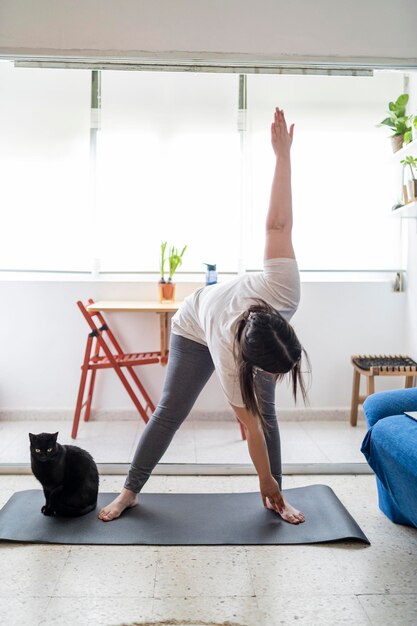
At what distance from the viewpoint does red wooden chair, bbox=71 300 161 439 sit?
362 centimetres

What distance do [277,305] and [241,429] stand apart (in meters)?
1.62

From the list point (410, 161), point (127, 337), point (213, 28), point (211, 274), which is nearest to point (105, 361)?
point (127, 337)

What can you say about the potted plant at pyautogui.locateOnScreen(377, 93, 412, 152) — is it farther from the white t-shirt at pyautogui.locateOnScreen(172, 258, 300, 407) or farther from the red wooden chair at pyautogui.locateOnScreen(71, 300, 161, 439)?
the white t-shirt at pyautogui.locateOnScreen(172, 258, 300, 407)

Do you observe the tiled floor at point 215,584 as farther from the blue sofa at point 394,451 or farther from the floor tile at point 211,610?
the blue sofa at point 394,451

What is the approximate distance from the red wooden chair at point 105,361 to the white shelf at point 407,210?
5.61 feet

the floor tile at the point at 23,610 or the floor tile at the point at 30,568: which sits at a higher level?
the floor tile at the point at 30,568

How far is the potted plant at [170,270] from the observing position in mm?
3812

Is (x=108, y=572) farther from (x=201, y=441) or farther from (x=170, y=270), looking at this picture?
(x=170, y=270)

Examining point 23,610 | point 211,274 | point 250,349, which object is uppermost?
point 211,274

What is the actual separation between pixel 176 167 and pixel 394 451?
257 centimetres

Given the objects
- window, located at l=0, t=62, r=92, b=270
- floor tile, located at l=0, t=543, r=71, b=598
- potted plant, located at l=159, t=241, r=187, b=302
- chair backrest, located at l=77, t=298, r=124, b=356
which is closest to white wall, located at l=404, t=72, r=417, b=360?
potted plant, located at l=159, t=241, r=187, b=302

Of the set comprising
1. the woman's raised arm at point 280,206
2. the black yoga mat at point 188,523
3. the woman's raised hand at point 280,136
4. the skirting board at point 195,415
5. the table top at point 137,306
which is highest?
the woman's raised hand at point 280,136

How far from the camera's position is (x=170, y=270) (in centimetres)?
387

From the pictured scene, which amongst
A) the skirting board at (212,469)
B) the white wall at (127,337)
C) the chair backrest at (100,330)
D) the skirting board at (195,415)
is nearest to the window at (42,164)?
the white wall at (127,337)
